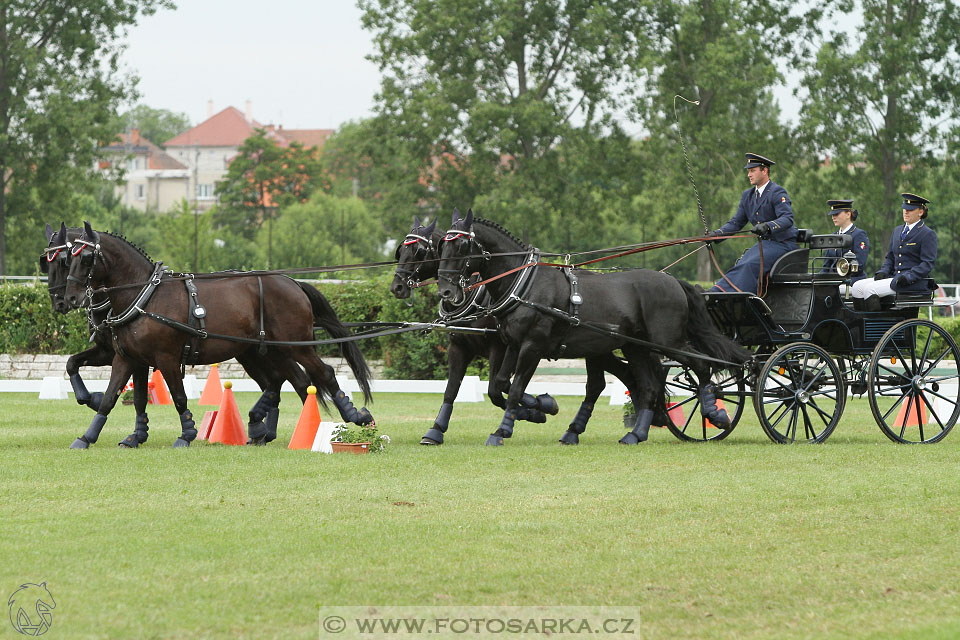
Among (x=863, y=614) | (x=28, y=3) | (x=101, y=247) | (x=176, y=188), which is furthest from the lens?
(x=176, y=188)

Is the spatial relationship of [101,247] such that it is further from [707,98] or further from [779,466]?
[707,98]

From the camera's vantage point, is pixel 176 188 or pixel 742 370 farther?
pixel 176 188

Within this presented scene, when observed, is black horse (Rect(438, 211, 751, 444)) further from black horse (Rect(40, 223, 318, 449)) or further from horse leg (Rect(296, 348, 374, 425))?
black horse (Rect(40, 223, 318, 449))

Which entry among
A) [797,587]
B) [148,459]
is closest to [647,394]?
[148,459]

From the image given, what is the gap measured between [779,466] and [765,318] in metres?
2.46

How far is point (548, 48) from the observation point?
45812mm

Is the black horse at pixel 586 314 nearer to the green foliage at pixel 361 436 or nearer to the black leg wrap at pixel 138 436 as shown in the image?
the green foliage at pixel 361 436

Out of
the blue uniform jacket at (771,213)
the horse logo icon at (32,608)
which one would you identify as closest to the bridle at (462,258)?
the blue uniform jacket at (771,213)

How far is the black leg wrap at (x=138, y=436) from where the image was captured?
11.8m

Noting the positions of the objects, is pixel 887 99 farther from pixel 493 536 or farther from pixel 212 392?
pixel 493 536

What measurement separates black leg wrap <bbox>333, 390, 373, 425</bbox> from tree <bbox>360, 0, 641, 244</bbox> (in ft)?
103

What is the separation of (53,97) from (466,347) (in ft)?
96.2

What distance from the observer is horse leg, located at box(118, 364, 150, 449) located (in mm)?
11875

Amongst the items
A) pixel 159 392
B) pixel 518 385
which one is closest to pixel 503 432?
pixel 518 385
